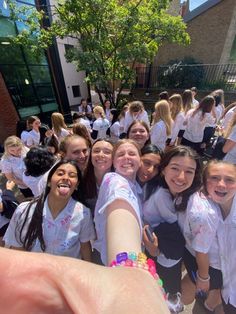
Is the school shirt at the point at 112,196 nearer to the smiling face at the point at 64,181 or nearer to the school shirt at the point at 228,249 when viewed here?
the smiling face at the point at 64,181

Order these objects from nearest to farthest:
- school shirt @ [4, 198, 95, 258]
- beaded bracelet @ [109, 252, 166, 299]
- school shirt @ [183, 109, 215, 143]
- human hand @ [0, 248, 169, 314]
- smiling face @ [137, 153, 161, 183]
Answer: human hand @ [0, 248, 169, 314], beaded bracelet @ [109, 252, 166, 299], school shirt @ [4, 198, 95, 258], smiling face @ [137, 153, 161, 183], school shirt @ [183, 109, 215, 143]

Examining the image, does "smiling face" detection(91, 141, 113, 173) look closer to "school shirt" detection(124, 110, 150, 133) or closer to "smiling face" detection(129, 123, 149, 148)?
"smiling face" detection(129, 123, 149, 148)

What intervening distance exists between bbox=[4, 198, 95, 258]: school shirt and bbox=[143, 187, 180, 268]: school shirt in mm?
528

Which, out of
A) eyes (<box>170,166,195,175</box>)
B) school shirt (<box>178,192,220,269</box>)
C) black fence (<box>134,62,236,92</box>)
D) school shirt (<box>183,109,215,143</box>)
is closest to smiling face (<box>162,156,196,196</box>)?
eyes (<box>170,166,195,175</box>)

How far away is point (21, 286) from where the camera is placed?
0.72 metres

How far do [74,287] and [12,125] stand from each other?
366 inches

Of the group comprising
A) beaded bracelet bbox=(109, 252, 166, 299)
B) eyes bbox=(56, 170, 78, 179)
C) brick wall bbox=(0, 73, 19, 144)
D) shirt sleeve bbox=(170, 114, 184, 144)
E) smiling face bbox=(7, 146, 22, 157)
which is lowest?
brick wall bbox=(0, 73, 19, 144)

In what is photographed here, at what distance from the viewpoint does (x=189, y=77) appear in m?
11.9

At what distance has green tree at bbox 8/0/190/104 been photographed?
23.9 feet

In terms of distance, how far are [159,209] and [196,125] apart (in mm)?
3157

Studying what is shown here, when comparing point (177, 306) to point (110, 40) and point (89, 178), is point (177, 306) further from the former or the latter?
point (110, 40)

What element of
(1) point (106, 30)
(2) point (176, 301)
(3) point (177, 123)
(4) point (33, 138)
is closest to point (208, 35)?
(1) point (106, 30)

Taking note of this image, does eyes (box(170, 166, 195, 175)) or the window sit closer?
eyes (box(170, 166, 195, 175))

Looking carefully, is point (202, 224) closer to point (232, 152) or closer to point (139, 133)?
point (139, 133)
